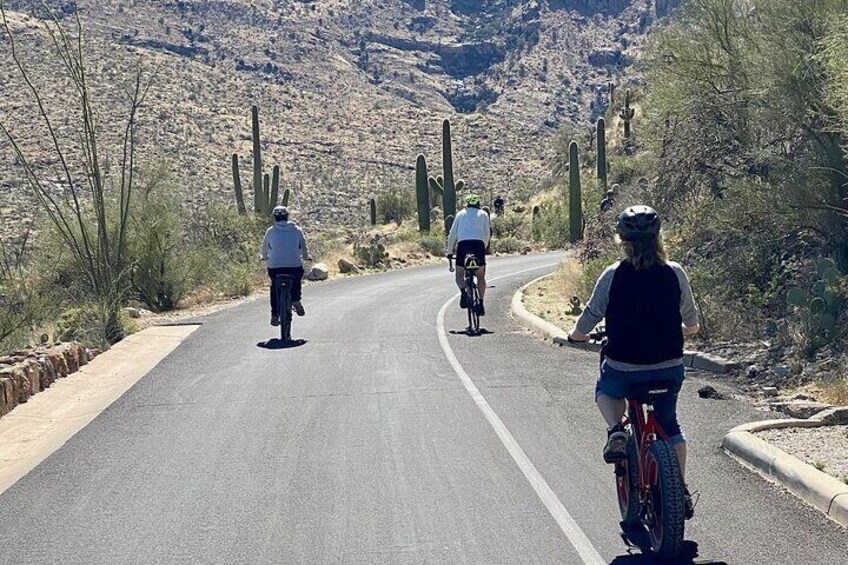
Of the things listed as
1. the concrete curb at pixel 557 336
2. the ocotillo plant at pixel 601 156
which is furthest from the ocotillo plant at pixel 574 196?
the concrete curb at pixel 557 336

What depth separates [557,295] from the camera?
23672 mm

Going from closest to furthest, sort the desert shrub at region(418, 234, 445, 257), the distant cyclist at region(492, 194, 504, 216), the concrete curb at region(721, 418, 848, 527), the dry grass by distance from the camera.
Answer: the concrete curb at region(721, 418, 848, 527) < the dry grass < the desert shrub at region(418, 234, 445, 257) < the distant cyclist at region(492, 194, 504, 216)

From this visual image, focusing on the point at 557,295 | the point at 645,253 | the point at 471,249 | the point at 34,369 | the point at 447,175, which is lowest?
the point at 557,295

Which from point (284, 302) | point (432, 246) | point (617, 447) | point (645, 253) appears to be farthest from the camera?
point (432, 246)

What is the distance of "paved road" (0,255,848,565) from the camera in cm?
718

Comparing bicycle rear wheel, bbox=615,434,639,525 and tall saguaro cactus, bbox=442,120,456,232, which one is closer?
bicycle rear wheel, bbox=615,434,639,525

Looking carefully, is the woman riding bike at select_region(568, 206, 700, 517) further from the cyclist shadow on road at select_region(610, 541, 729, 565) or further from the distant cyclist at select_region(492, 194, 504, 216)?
the distant cyclist at select_region(492, 194, 504, 216)

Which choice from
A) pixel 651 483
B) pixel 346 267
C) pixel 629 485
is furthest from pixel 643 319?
pixel 346 267

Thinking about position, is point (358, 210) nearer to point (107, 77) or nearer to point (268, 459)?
point (107, 77)

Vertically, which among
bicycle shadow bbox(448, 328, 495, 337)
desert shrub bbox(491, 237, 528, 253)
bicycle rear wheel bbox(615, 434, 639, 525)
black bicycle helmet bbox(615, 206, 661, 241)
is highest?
black bicycle helmet bbox(615, 206, 661, 241)

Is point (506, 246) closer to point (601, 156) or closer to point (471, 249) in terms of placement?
point (601, 156)

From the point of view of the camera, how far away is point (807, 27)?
16.8m

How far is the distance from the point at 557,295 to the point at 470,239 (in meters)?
5.42

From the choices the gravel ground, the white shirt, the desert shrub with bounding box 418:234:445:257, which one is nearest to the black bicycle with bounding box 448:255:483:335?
the white shirt
